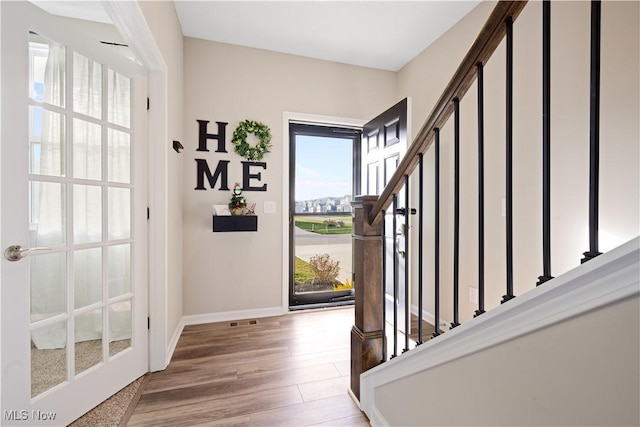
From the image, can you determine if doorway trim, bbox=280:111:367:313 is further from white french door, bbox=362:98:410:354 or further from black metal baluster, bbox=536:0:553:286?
black metal baluster, bbox=536:0:553:286

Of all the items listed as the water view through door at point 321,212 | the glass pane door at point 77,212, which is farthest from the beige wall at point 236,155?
the glass pane door at point 77,212

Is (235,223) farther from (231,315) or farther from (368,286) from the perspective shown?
(368,286)

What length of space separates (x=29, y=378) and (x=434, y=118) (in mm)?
1927

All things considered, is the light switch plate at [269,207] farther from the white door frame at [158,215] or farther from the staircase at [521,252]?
the staircase at [521,252]

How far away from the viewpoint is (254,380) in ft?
5.90

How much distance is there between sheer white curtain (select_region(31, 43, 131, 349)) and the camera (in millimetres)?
1321

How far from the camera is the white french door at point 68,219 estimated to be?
117 cm

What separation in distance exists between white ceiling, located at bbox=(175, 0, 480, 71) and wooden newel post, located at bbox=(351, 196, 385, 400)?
71.5 inches

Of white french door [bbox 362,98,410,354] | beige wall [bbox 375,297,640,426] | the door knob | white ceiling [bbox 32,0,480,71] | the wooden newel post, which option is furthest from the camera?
white french door [bbox 362,98,410,354]

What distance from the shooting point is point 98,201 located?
1.58 metres

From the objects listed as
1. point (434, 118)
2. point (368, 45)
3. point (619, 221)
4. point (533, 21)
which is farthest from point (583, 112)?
point (368, 45)

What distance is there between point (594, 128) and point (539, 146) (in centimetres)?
148

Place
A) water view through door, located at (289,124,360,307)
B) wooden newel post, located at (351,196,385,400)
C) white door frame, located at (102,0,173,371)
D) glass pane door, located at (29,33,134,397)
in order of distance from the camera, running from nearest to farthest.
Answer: glass pane door, located at (29,33,134,397), wooden newel post, located at (351,196,385,400), white door frame, located at (102,0,173,371), water view through door, located at (289,124,360,307)

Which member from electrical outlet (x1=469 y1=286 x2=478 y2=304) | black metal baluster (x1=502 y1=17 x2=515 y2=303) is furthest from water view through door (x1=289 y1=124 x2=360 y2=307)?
black metal baluster (x1=502 y1=17 x2=515 y2=303)
